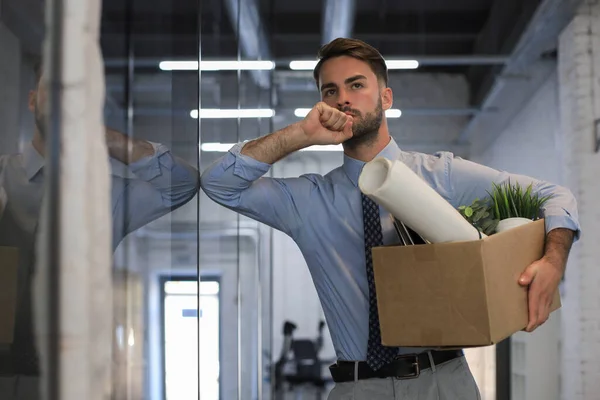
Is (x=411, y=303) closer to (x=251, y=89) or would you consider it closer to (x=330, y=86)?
(x=330, y=86)

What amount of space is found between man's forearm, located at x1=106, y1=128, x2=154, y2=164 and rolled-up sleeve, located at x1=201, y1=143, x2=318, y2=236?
0.64 metres

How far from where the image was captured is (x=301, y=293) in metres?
7.95

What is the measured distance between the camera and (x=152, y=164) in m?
1.23

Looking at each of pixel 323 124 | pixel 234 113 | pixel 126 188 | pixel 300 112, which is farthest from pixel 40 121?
pixel 300 112

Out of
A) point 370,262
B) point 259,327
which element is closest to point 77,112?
point 370,262

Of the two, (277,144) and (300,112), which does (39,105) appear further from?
(300,112)

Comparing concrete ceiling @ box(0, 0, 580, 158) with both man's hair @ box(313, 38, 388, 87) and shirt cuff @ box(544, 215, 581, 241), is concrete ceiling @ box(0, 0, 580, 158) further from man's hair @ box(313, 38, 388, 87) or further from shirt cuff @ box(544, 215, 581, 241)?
shirt cuff @ box(544, 215, 581, 241)

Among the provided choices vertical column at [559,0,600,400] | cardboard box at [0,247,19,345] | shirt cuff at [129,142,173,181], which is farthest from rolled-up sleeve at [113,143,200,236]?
vertical column at [559,0,600,400]

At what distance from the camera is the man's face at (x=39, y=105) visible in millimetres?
757

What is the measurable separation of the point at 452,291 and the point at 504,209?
12.5 inches

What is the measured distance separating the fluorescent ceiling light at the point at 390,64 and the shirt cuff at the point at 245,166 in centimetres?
494

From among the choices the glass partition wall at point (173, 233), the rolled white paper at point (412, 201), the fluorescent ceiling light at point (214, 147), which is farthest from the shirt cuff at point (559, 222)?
the fluorescent ceiling light at point (214, 147)

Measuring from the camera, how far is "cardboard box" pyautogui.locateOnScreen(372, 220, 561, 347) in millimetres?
1457

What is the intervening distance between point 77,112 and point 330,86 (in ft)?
4.01
